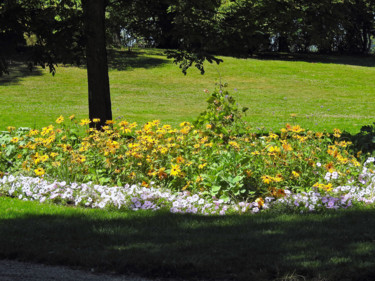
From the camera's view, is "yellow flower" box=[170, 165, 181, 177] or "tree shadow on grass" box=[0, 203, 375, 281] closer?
"tree shadow on grass" box=[0, 203, 375, 281]

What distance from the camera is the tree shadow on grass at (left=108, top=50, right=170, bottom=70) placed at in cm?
2736

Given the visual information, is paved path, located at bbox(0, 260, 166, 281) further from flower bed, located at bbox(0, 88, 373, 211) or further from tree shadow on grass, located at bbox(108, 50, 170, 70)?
tree shadow on grass, located at bbox(108, 50, 170, 70)

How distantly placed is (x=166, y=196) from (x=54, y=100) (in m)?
14.9

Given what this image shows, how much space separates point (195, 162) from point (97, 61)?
3598mm

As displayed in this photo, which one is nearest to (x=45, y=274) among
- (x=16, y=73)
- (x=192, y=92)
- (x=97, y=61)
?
(x=97, y=61)

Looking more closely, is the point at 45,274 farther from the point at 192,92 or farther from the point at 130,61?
the point at 130,61

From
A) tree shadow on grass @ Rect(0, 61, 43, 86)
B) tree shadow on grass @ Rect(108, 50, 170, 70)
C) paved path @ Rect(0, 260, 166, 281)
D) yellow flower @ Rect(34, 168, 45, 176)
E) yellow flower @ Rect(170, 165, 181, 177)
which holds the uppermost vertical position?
tree shadow on grass @ Rect(108, 50, 170, 70)

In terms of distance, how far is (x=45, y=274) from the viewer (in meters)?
3.88

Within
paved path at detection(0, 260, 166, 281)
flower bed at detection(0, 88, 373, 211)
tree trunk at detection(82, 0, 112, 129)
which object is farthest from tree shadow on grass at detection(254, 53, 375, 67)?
paved path at detection(0, 260, 166, 281)

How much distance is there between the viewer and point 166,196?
5867 mm

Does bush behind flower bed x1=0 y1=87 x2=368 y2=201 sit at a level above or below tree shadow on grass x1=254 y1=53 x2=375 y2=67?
below

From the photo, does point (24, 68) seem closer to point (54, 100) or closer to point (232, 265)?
point (54, 100)

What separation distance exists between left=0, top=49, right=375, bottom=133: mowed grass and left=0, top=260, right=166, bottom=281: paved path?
31.4ft

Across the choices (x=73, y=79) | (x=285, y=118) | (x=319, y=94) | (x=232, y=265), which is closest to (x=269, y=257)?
(x=232, y=265)
